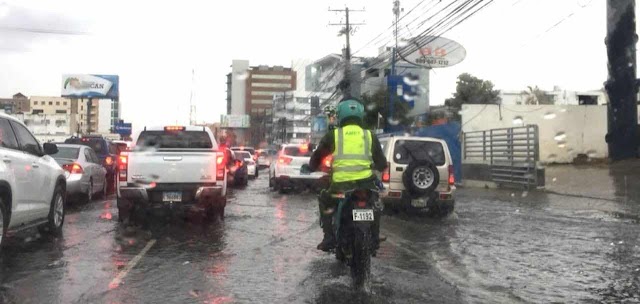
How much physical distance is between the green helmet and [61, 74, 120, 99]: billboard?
7158cm

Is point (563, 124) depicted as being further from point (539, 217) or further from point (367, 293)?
point (367, 293)

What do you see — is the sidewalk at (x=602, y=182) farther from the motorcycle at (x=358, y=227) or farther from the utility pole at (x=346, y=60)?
the utility pole at (x=346, y=60)

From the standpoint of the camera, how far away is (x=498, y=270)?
7195 mm

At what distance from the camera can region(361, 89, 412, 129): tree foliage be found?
46.3m

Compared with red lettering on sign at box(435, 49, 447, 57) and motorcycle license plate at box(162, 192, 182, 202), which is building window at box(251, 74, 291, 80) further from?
motorcycle license plate at box(162, 192, 182, 202)

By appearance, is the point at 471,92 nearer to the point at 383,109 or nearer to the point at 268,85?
the point at 383,109

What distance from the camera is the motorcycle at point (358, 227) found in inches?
232

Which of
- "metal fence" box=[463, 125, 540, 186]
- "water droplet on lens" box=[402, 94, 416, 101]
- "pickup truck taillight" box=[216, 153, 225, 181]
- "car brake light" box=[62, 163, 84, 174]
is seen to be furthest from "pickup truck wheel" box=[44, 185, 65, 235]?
"water droplet on lens" box=[402, 94, 416, 101]

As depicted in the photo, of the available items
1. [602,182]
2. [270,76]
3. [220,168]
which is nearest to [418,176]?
[220,168]

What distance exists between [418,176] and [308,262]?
4644 mm

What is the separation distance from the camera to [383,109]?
1875 inches

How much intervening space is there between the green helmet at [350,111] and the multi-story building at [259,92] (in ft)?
298

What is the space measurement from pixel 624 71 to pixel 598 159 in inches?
283

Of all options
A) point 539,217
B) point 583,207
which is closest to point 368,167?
point 539,217
